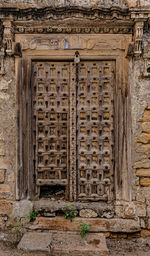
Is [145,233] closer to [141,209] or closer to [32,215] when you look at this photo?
[141,209]

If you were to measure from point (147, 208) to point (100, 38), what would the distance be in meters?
2.62

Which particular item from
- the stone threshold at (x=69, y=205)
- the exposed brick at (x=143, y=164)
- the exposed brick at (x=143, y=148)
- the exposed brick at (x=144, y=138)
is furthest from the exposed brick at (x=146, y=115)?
the stone threshold at (x=69, y=205)

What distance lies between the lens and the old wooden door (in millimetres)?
3404

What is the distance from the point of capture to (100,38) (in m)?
3.32

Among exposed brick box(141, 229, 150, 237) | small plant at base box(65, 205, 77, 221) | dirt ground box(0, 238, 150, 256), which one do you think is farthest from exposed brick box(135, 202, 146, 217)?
small plant at base box(65, 205, 77, 221)

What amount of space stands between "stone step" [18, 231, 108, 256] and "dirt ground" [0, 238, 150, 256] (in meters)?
0.09

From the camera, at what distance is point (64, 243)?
2854 mm

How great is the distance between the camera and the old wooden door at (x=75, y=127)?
3404 mm

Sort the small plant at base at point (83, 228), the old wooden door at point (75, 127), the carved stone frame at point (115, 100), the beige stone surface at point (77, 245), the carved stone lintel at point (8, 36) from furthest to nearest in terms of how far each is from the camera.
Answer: the old wooden door at point (75, 127) → the carved stone frame at point (115, 100) → the carved stone lintel at point (8, 36) → the small plant at base at point (83, 228) → the beige stone surface at point (77, 245)

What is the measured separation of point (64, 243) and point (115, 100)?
7.03 feet

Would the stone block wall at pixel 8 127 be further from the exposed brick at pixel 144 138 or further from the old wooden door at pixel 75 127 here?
the exposed brick at pixel 144 138

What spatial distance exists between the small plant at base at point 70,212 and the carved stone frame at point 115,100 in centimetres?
63

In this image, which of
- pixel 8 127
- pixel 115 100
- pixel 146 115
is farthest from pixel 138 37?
pixel 8 127

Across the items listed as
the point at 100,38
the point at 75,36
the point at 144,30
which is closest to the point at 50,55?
the point at 75,36
